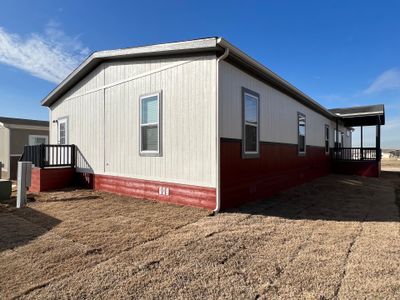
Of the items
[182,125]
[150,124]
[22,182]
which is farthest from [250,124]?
[22,182]

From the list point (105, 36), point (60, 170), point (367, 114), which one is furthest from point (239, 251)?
point (367, 114)

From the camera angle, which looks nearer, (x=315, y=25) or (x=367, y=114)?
(x=315, y=25)

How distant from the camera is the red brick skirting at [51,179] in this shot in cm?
863

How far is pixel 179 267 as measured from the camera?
3.03m

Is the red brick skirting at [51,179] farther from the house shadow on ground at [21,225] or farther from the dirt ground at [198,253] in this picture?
the dirt ground at [198,253]

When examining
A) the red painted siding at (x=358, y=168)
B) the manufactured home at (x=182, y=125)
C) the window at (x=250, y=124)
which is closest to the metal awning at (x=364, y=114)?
the red painted siding at (x=358, y=168)

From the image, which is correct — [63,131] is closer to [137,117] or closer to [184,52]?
[137,117]

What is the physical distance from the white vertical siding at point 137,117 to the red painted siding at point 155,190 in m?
0.14

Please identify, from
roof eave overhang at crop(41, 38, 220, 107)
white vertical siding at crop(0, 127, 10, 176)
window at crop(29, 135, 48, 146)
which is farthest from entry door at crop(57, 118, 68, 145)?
white vertical siding at crop(0, 127, 10, 176)

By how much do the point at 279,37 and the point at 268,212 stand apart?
940 centimetres

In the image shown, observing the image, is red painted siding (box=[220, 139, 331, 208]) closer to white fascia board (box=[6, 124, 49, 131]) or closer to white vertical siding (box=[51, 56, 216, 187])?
white vertical siding (box=[51, 56, 216, 187])

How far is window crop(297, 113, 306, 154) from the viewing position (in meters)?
10.7

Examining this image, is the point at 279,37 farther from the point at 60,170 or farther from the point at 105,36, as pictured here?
the point at 60,170

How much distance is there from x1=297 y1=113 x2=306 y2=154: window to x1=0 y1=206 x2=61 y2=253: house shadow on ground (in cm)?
884
